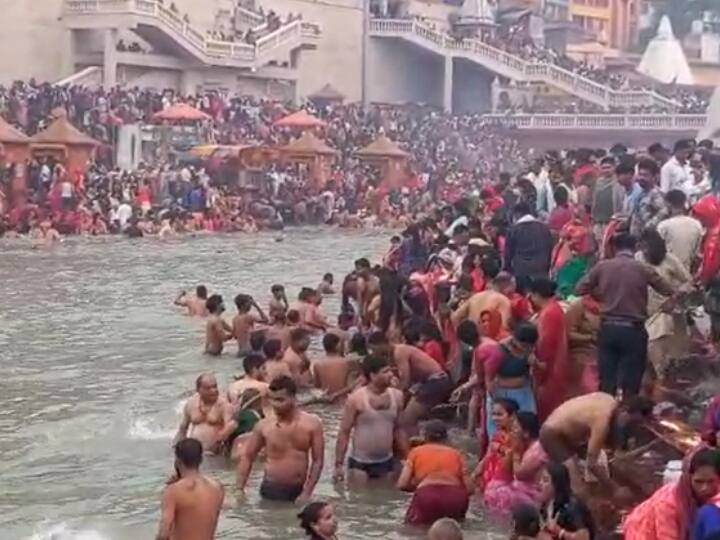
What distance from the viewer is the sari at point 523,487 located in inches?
318

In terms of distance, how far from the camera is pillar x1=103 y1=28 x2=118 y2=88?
131ft

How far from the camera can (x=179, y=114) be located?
35656mm

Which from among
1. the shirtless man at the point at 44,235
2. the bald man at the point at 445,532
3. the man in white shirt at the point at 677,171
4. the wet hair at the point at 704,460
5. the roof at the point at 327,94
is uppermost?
the roof at the point at 327,94

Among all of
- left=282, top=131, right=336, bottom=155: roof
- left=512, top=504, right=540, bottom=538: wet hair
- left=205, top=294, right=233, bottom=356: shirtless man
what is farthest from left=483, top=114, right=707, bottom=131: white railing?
left=512, top=504, right=540, bottom=538: wet hair

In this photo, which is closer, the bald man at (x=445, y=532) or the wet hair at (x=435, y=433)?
the bald man at (x=445, y=532)

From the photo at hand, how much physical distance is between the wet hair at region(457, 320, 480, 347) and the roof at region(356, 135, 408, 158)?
1144 inches

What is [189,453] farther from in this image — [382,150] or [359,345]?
[382,150]

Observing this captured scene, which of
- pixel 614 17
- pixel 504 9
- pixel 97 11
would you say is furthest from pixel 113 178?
pixel 614 17

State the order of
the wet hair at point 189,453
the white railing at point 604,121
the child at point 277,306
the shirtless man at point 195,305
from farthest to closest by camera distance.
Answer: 1. the white railing at point 604,121
2. the shirtless man at point 195,305
3. the child at point 277,306
4. the wet hair at point 189,453

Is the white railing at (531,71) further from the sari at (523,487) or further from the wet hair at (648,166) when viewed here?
the sari at (523,487)

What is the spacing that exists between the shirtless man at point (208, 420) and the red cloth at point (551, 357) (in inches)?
86.3

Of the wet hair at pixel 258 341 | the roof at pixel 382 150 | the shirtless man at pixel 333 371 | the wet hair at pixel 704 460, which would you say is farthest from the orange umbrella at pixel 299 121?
the wet hair at pixel 704 460

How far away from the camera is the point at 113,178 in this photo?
32.6 m

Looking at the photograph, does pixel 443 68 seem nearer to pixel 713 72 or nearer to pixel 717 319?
pixel 713 72
